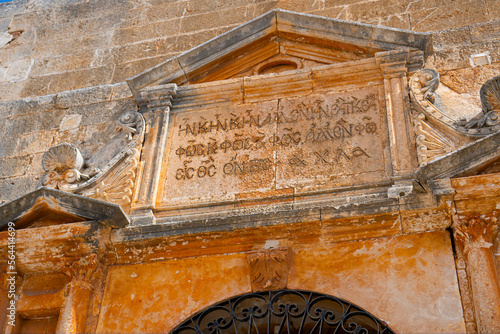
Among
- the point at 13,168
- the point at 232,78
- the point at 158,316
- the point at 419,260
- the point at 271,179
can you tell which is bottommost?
the point at 158,316

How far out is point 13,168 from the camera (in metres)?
6.21

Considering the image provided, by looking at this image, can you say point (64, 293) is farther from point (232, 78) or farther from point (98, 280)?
point (232, 78)

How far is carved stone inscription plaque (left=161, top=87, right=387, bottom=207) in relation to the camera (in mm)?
5191

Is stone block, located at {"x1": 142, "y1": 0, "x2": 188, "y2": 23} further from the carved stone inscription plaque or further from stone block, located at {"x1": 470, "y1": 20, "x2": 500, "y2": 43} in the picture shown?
stone block, located at {"x1": 470, "y1": 20, "x2": 500, "y2": 43}

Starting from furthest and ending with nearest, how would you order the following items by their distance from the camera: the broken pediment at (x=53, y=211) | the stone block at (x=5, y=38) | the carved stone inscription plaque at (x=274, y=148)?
the stone block at (x=5, y=38)
the carved stone inscription plaque at (x=274, y=148)
the broken pediment at (x=53, y=211)

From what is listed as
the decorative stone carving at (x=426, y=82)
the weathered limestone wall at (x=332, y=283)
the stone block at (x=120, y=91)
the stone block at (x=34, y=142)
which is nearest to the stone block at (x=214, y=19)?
the stone block at (x=120, y=91)

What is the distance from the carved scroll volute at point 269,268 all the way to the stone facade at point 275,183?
16 mm

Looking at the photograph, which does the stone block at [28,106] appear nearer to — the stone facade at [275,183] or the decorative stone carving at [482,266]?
the stone facade at [275,183]

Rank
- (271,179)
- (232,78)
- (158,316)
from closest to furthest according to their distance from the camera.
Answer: (158,316), (271,179), (232,78)

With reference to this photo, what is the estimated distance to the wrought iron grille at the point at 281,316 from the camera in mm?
4523

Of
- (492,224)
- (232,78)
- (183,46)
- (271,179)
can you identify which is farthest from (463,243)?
(183,46)

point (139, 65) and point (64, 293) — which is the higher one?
point (139, 65)

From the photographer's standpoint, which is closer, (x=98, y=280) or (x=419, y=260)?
(x=419, y=260)

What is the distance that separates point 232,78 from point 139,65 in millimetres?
1337
